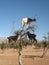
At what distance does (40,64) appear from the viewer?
27.4m

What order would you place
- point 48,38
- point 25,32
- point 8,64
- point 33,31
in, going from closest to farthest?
point 25,32 < point 33,31 < point 8,64 < point 48,38

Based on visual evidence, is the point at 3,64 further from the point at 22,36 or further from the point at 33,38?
the point at 33,38

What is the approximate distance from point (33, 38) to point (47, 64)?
17.4 meters

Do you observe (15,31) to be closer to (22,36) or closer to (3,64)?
(22,36)

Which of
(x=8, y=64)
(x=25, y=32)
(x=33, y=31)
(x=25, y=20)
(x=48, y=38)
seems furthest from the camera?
(x=48, y=38)

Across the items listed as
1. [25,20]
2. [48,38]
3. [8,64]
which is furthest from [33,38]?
[48,38]

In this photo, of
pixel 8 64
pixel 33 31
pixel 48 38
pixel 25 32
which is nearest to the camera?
pixel 25 32

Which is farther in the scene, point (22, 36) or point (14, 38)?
point (22, 36)

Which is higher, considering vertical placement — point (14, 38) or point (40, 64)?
point (14, 38)

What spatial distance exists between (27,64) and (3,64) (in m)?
2.97

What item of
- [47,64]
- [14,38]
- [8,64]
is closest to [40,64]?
[47,64]

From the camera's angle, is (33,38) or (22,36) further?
(22,36)

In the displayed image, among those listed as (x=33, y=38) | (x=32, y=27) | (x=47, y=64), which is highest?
(x=32, y=27)

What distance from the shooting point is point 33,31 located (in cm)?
1420
